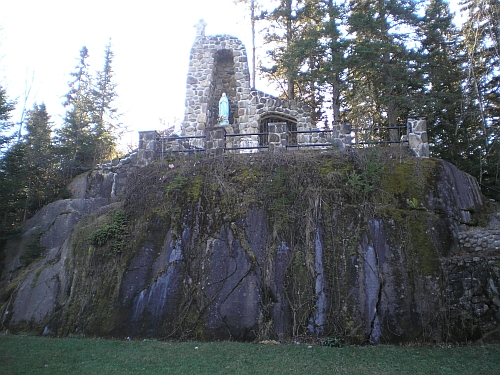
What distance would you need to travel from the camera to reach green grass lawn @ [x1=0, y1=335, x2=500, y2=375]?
7.37 m

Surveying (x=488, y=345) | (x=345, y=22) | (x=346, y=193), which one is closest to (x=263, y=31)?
(x=345, y=22)

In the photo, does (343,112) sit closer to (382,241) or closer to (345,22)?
(345,22)

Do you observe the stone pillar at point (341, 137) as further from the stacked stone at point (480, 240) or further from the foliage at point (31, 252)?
the foliage at point (31, 252)

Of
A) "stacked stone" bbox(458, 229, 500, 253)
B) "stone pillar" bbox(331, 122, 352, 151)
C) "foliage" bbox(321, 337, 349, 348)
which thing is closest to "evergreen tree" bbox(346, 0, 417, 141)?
"stone pillar" bbox(331, 122, 352, 151)

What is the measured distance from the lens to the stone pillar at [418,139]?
478 inches

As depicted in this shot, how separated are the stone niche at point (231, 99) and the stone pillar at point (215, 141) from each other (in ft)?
15.3

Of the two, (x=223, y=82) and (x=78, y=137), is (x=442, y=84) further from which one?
(x=78, y=137)

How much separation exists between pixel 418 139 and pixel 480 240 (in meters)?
3.44

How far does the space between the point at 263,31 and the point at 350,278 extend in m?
19.3

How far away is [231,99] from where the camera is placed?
1973 centimetres

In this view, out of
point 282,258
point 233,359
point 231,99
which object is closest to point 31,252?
point 282,258

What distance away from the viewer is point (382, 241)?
1009 cm

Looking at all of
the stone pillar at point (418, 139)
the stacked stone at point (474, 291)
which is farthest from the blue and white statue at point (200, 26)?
the stacked stone at point (474, 291)

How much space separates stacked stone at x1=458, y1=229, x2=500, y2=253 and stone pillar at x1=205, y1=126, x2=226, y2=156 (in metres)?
6.95
